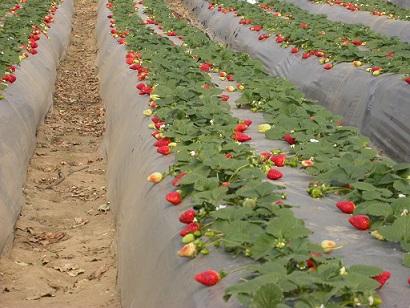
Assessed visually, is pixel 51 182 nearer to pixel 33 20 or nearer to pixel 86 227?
pixel 86 227

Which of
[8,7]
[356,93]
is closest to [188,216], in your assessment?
[356,93]

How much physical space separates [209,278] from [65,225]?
2.74 metres

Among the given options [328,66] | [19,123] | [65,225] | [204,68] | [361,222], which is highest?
[361,222]

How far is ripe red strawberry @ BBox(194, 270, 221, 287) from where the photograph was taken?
2510 millimetres

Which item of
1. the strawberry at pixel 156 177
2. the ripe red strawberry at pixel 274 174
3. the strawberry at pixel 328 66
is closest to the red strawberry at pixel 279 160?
the ripe red strawberry at pixel 274 174

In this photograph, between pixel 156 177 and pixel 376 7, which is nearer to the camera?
pixel 156 177

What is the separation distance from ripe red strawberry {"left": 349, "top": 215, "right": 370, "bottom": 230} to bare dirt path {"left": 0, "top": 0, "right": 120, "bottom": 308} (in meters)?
1.71

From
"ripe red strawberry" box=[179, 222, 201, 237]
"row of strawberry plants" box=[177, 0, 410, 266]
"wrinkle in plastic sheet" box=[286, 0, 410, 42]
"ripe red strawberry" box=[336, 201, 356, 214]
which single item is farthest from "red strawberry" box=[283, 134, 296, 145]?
"wrinkle in plastic sheet" box=[286, 0, 410, 42]

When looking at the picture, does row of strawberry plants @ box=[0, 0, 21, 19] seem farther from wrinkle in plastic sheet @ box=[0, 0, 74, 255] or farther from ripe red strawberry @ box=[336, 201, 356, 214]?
ripe red strawberry @ box=[336, 201, 356, 214]

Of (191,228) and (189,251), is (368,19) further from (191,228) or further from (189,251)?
(189,251)

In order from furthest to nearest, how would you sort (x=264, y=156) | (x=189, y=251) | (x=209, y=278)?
1. (x=264, y=156)
2. (x=189, y=251)
3. (x=209, y=278)

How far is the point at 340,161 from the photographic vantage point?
11.8 feet

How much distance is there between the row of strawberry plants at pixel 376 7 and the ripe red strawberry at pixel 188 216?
31.7 ft

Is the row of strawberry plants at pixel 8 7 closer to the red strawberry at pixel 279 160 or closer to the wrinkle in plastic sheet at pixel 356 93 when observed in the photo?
the wrinkle in plastic sheet at pixel 356 93
